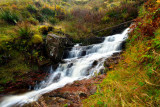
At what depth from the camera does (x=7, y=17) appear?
6.21m

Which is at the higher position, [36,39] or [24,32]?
[24,32]

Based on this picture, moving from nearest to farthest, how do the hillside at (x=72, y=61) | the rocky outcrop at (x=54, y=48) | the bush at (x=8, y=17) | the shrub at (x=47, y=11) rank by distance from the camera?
the hillside at (x=72, y=61) → the rocky outcrop at (x=54, y=48) → the bush at (x=8, y=17) → the shrub at (x=47, y=11)

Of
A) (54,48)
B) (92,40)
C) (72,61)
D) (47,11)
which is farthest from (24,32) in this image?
(47,11)

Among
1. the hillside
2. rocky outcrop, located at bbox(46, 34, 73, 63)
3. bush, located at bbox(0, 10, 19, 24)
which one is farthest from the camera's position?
bush, located at bbox(0, 10, 19, 24)

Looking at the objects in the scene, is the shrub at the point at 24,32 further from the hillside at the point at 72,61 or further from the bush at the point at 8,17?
the bush at the point at 8,17

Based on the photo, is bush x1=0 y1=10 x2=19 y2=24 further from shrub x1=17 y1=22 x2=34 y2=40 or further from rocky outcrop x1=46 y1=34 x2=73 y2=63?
rocky outcrop x1=46 y1=34 x2=73 y2=63

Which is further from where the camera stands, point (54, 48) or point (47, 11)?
point (47, 11)

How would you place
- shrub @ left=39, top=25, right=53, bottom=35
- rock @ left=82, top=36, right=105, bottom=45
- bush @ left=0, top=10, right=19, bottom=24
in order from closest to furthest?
bush @ left=0, top=10, right=19, bottom=24 → shrub @ left=39, top=25, right=53, bottom=35 → rock @ left=82, top=36, right=105, bottom=45

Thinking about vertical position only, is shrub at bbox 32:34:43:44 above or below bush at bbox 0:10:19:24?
below

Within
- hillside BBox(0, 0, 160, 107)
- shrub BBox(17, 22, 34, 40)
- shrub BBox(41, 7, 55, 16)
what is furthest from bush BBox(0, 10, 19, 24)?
shrub BBox(41, 7, 55, 16)

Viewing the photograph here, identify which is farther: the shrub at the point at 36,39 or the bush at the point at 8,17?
the bush at the point at 8,17

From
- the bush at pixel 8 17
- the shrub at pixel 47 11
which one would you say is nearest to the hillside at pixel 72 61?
the bush at pixel 8 17

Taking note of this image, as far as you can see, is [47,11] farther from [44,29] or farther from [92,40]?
[92,40]

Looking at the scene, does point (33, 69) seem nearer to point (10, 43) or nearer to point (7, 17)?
point (10, 43)
